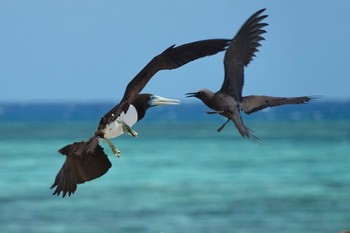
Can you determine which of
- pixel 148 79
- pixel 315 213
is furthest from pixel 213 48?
pixel 315 213

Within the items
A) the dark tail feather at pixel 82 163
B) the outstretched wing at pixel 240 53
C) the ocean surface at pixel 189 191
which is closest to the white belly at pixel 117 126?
the dark tail feather at pixel 82 163

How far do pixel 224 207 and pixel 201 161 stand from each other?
1303cm

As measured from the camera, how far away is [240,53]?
6.00m

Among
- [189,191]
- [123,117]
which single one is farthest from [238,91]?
[189,191]

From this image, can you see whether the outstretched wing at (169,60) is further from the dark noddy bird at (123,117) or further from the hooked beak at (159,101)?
the hooked beak at (159,101)

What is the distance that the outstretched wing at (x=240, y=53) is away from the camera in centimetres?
579

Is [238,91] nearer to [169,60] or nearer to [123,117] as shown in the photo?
[169,60]

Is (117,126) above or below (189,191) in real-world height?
below

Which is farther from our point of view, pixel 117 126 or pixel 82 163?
pixel 82 163

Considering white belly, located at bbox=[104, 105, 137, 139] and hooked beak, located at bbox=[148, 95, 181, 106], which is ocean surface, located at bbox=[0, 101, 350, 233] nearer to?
hooked beak, located at bbox=[148, 95, 181, 106]

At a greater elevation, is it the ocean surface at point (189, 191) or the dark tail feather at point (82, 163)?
the ocean surface at point (189, 191)

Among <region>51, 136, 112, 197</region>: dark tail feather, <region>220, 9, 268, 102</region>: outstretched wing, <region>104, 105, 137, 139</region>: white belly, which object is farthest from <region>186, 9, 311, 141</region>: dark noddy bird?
<region>51, 136, 112, 197</region>: dark tail feather

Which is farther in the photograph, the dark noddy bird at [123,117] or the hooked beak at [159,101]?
the hooked beak at [159,101]

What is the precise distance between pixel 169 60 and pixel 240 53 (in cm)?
51
